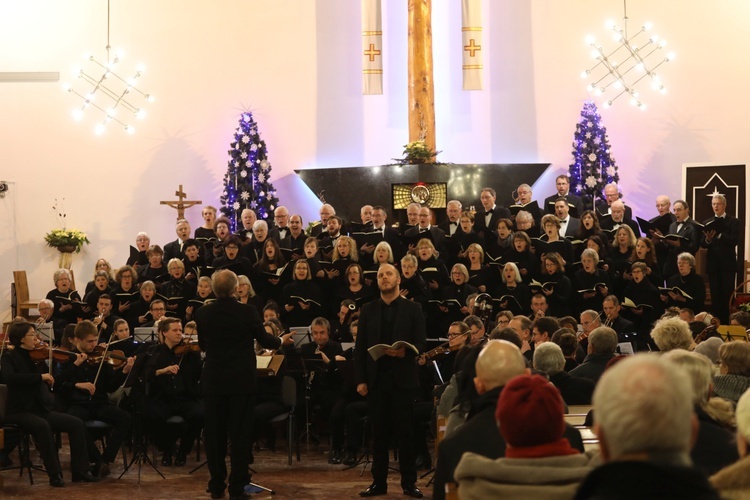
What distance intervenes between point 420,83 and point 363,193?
5.75 ft

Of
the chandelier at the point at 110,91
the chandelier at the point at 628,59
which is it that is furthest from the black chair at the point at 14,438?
the chandelier at the point at 628,59

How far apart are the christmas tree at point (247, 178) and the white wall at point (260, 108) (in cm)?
92

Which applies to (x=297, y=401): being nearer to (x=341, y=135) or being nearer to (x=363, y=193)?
(x=363, y=193)

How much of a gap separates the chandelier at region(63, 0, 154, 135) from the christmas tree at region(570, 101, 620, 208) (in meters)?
6.30

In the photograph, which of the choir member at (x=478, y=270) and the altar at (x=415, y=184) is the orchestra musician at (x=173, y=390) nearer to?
the choir member at (x=478, y=270)

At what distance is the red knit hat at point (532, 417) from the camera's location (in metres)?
2.63

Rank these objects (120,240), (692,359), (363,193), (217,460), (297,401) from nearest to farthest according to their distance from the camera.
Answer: (692,359), (217,460), (297,401), (363,193), (120,240)

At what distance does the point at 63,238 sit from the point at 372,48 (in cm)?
528

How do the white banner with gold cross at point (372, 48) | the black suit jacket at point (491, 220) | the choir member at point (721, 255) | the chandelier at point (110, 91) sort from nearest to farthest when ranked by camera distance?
the choir member at point (721, 255) → the black suit jacket at point (491, 220) → the white banner with gold cross at point (372, 48) → the chandelier at point (110, 91)

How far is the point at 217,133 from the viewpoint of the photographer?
50.3ft

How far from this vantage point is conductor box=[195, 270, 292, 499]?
20.9 ft

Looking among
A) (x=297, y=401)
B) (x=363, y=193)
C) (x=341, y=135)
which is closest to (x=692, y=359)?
(x=297, y=401)

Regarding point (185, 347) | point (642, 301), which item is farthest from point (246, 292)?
point (642, 301)

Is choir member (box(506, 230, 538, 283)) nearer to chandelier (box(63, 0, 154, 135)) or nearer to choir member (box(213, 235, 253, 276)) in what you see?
choir member (box(213, 235, 253, 276))
